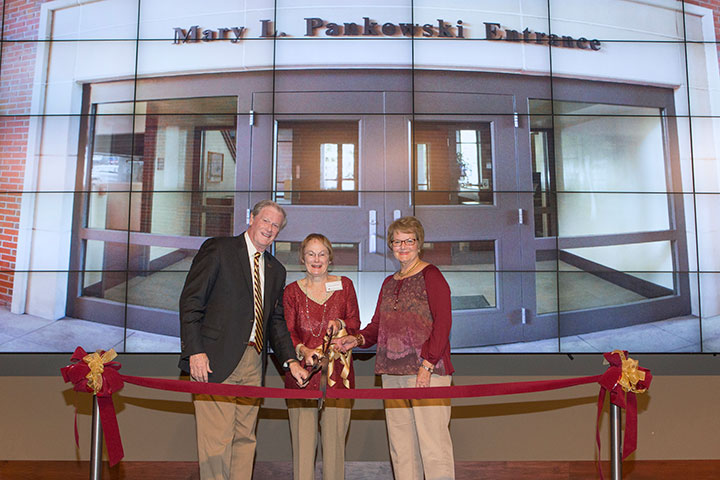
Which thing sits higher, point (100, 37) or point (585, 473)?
point (100, 37)

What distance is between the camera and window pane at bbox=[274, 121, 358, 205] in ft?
11.6

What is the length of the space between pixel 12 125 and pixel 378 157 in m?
2.97

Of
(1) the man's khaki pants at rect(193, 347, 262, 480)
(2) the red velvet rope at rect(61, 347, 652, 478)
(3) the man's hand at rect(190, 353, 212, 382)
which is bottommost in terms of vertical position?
(1) the man's khaki pants at rect(193, 347, 262, 480)

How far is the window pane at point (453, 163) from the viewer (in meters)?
3.52

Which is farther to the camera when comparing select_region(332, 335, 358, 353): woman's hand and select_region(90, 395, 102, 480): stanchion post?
select_region(332, 335, 358, 353): woman's hand

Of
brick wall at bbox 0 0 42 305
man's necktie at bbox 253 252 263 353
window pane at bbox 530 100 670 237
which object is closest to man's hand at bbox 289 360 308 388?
man's necktie at bbox 253 252 263 353

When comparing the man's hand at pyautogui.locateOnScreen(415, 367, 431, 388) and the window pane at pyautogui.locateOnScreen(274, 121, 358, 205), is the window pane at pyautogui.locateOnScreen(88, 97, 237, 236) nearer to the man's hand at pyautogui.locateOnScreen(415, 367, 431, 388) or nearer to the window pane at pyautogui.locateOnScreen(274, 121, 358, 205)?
the window pane at pyautogui.locateOnScreen(274, 121, 358, 205)

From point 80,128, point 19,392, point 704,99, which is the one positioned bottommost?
point 19,392

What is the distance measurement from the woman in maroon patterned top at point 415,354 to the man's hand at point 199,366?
658 millimetres

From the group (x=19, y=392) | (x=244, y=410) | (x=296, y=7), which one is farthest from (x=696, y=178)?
(x=19, y=392)

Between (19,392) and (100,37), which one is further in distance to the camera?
(100,37)

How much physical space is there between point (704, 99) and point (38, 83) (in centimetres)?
547

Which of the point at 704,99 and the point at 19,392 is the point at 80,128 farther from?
the point at 704,99

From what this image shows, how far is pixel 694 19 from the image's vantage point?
3.68m
